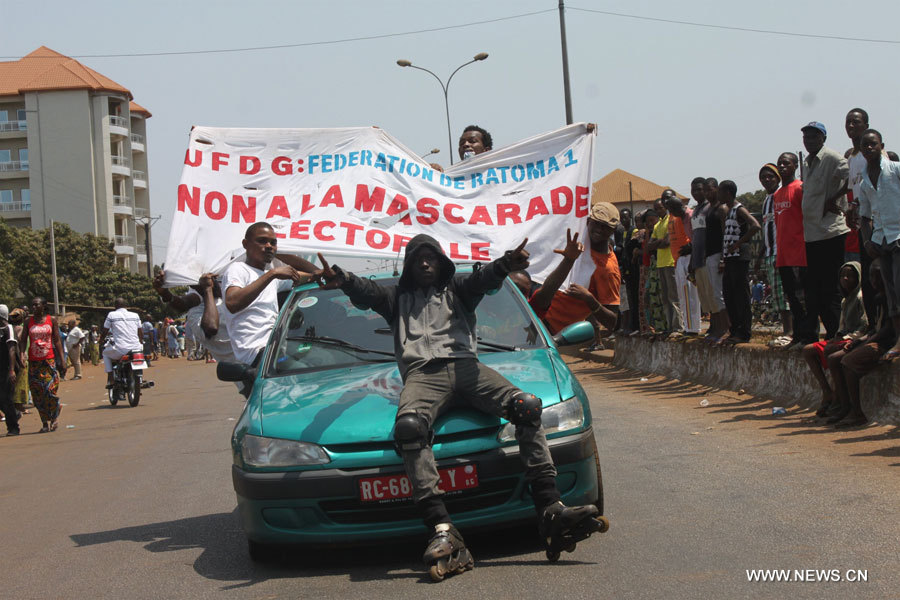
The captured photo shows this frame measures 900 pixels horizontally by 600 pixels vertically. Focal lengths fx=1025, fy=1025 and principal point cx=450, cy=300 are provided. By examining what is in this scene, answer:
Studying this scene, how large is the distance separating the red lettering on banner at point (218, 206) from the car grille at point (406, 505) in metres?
3.64

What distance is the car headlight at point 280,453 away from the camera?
514 centimetres

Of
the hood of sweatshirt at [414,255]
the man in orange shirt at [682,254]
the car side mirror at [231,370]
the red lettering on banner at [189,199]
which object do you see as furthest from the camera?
the man in orange shirt at [682,254]

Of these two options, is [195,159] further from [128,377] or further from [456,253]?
[128,377]

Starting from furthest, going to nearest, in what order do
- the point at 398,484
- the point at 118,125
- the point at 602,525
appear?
1. the point at 118,125
2. the point at 398,484
3. the point at 602,525

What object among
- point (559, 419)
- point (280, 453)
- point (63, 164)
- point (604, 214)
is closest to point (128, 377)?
point (604, 214)

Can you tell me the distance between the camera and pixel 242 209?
27.0ft

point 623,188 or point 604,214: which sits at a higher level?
point 623,188

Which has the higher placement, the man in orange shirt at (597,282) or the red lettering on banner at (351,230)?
the red lettering on banner at (351,230)

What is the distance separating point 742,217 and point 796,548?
7781 millimetres

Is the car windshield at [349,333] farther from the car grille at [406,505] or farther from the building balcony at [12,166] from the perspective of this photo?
the building balcony at [12,166]

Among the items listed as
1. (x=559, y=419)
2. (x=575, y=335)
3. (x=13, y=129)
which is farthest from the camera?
(x=13, y=129)

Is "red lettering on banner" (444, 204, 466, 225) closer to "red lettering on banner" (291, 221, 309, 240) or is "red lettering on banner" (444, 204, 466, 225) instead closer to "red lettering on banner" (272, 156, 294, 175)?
"red lettering on banner" (291, 221, 309, 240)

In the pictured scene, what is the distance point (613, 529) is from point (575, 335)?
4.27ft

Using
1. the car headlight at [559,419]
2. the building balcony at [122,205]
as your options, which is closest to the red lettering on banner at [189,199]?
the car headlight at [559,419]
